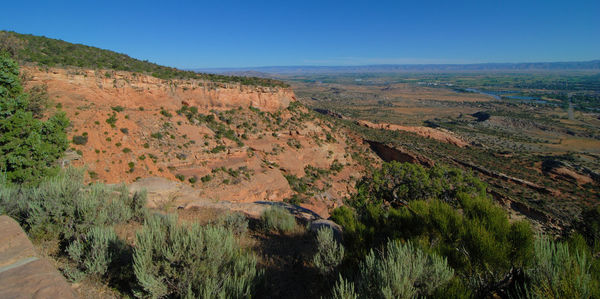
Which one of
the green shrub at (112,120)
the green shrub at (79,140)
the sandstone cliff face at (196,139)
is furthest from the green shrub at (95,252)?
the green shrub at (112,120)

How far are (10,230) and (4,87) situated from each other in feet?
32.6

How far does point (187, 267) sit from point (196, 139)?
2020 cm

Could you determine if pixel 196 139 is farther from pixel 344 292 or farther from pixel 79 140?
pixel 344 292

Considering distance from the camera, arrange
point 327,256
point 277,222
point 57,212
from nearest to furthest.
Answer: point 327,256 → point 57,212 → point 277,222

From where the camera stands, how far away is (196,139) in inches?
882

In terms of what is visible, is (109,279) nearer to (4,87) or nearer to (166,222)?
(166,222)

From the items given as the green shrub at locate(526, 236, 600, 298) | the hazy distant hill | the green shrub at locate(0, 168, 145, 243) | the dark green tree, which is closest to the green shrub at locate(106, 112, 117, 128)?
the hazy distant hill

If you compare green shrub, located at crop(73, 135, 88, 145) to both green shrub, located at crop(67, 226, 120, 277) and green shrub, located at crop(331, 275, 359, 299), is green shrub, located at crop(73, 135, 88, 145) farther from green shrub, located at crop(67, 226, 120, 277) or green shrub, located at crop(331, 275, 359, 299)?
green shrub, located at crop(331, 275, 359, 299)

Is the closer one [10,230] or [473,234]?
[473,234]

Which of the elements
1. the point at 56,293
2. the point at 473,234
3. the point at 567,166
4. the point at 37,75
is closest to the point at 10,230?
the point at 56,293

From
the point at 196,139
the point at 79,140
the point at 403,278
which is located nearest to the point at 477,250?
the point at 403,278

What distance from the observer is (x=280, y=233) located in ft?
27.5

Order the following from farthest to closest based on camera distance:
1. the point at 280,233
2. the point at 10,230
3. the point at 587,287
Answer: the point at 280,233 → the point at 10,230 → the point at 587,287

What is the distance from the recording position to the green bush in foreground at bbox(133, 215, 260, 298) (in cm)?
358
